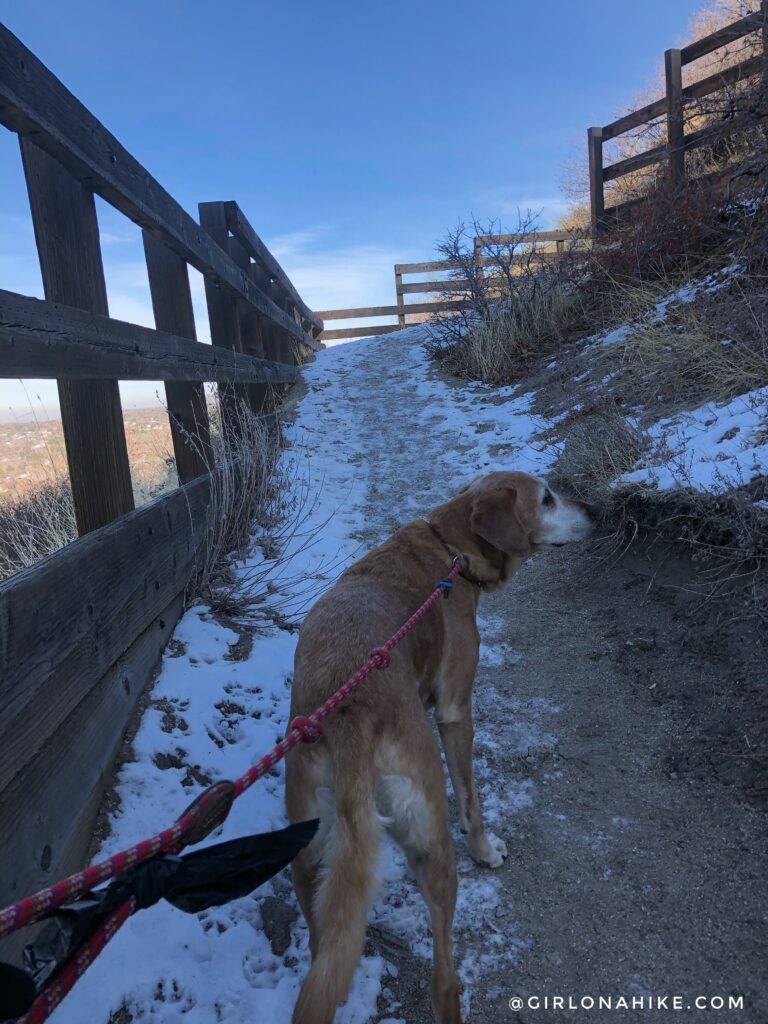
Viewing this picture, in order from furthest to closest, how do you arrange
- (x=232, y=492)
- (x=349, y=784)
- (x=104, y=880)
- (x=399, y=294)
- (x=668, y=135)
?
(x=399, y=294) → (x=668, y=135) → (x=232, y=492) → (x=349, y=784) → (x=104, y=880)

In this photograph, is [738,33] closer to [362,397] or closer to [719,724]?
[362,397]

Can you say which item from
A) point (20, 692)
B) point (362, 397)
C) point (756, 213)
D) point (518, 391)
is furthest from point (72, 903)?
point (362, 397)

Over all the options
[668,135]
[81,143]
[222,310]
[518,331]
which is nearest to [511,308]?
[518,331]

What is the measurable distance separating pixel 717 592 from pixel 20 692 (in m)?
3.04

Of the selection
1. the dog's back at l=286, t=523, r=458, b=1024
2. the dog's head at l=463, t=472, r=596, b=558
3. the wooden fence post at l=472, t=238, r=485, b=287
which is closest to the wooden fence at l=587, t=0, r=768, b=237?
the wooden fence post at l=472, t=238, r=485, b=287

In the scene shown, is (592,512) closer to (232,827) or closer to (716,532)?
(716,532)

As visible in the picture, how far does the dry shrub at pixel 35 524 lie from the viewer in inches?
161

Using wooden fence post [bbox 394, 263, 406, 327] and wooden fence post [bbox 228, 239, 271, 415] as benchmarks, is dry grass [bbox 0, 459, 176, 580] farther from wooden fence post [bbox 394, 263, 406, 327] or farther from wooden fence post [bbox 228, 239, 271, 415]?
wooden fence post [bbox 394, 263, 406, 327]

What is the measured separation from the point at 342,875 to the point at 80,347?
187 centimetres

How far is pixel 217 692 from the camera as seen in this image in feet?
9.64

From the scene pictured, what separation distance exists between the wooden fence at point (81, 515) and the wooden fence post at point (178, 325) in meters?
0.01

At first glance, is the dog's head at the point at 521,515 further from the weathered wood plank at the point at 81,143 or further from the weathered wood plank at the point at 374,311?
the weathered wood plank at the point at 374,311

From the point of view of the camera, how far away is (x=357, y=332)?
19.5 metres

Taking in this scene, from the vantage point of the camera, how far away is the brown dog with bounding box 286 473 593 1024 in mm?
1501
